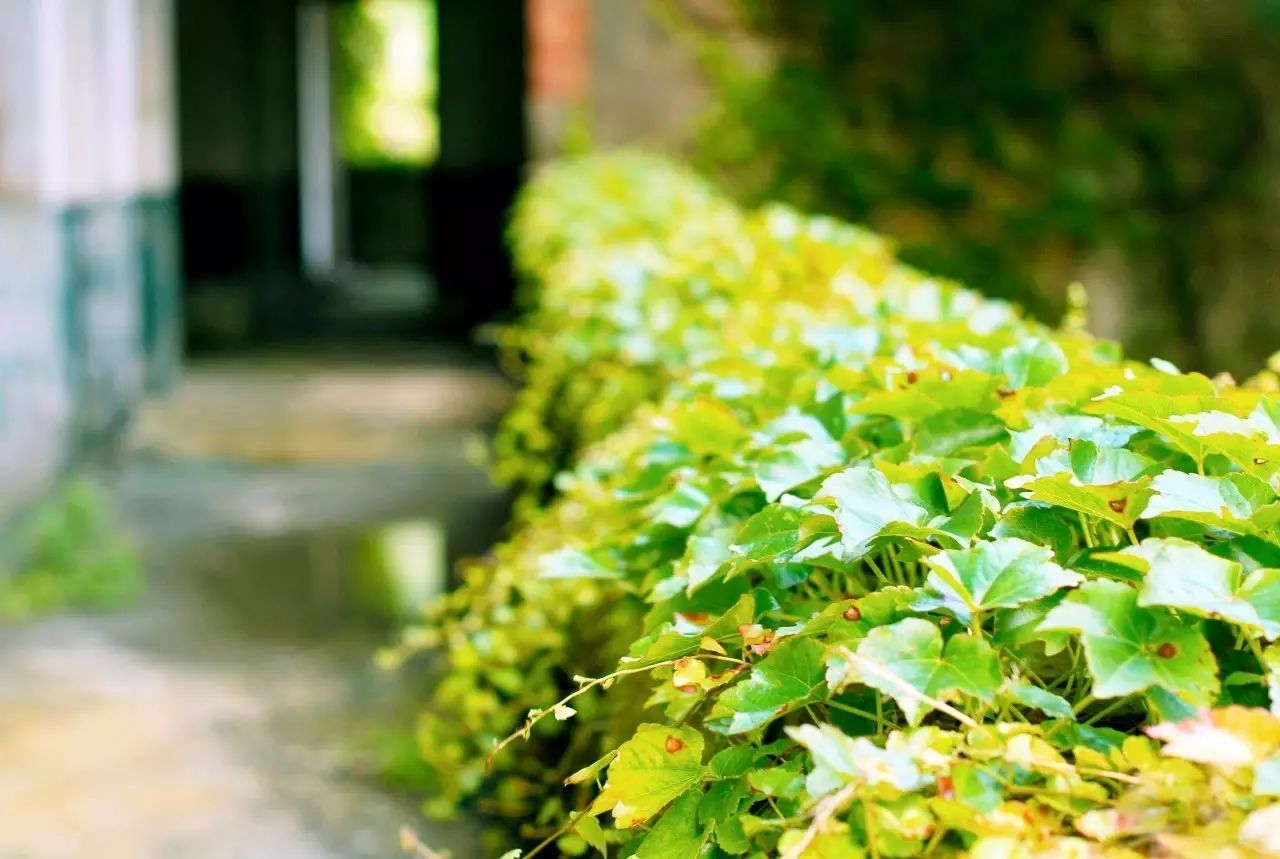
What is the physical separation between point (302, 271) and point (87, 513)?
33.7ft

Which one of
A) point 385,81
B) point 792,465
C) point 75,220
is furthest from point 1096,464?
point 385,81

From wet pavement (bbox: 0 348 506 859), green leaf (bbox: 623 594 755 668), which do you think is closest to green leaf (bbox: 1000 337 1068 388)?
green leaf (bbox: 623 594 755 668)

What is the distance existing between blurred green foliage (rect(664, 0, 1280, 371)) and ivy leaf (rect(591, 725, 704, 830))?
8629mm

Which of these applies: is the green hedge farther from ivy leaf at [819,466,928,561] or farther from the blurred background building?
the blurred background building

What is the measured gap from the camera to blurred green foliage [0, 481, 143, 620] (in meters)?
4.93

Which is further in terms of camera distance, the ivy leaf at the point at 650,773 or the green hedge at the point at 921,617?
the ivy leaf at the point at 650,773

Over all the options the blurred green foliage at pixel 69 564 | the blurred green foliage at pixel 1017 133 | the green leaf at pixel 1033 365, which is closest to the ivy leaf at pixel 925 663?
the green leaf at pixel 1033 365

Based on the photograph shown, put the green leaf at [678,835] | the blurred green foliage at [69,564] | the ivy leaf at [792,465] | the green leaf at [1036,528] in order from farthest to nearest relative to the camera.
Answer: the blurred green foliage at [69,564]
the ivy leaf at [792,465]
the green leaf at [1036,528]
the green leaf at [678,835]

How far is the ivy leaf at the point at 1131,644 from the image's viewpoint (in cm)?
110

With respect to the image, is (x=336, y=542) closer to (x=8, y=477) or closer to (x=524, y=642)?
(x=8, y=477)

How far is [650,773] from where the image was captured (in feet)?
4.19

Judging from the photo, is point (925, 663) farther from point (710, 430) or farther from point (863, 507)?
point (710, 430)

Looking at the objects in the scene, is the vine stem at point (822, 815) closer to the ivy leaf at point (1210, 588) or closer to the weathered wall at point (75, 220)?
the ivy leaf at point (1210, 588)

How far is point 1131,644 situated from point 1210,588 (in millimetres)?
71
